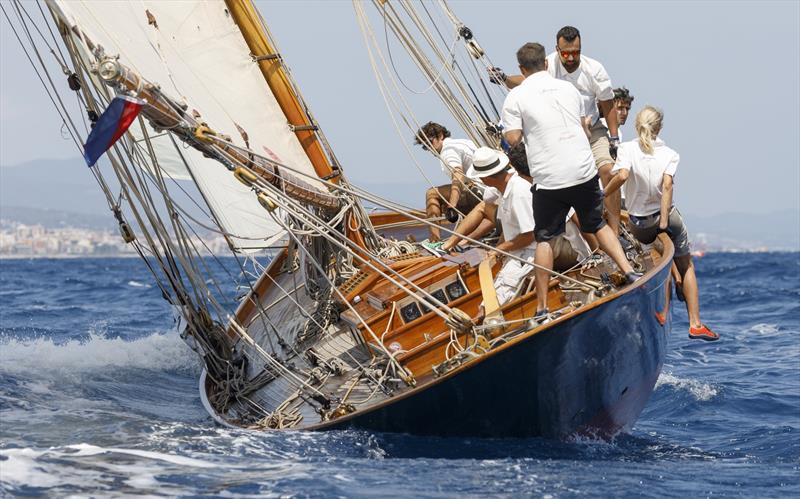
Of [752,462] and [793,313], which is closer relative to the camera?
[752,462]

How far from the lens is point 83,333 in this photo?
16.4m

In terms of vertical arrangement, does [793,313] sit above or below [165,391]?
below

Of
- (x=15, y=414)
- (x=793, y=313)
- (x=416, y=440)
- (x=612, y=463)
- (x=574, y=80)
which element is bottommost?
(x=793, y=313)

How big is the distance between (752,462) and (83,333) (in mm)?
10701

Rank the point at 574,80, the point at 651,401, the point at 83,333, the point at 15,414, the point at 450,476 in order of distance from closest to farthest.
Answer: the point at 450,476 → the point at 15,414 → the point at 574,80 → the point at 651,401 → the point at 83,333

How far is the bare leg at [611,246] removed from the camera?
7.41 metres

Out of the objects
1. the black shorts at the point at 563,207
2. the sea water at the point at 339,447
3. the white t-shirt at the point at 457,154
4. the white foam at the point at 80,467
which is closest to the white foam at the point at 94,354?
the sea water at the point at 339,447

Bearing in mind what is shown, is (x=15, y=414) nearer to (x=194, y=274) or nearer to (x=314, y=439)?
(x=194, y=274)

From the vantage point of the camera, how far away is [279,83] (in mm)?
9219

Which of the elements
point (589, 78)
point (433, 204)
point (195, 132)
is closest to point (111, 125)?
point (195, 132)

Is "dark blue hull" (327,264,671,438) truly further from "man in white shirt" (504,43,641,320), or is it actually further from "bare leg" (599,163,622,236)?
"bare leg" (599,163,622,236)

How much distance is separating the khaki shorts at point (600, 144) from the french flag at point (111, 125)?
3444 mm

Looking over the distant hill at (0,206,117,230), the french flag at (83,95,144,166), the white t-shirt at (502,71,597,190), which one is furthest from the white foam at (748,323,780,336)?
the distant hill at (0,206,117,230)

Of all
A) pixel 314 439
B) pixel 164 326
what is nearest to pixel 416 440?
pixel 314 439
